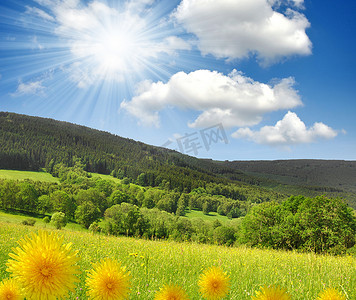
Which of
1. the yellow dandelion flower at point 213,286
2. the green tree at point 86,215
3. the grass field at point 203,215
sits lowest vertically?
the grass field at point 203,215

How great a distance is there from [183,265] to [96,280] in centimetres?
463

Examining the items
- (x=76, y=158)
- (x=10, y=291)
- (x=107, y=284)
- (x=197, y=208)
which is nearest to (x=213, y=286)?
→ (x=107, y=284)

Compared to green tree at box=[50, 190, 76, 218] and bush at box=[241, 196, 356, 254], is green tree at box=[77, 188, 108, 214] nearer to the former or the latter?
green tree at box=[50, 190, 76, 218]

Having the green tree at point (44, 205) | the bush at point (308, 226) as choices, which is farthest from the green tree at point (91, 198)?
the bush at point (308, 226)

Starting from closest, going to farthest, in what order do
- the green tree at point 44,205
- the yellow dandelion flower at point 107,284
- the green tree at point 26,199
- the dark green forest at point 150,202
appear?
1. the yellow dandelion flower at point 107,284
2. the dark green forest at point 150,202
3. the green tree at point 26,199
4. the green tree at point 44,205

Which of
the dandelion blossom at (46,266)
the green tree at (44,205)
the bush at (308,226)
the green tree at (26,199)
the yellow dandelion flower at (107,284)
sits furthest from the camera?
the green tree at (44,205)

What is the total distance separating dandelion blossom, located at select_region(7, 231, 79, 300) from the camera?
0.93 meters

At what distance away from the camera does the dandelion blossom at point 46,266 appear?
934 mm

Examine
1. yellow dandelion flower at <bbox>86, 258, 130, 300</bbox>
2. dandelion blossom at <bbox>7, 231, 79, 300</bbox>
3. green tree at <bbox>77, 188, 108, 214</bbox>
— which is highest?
dandelion blossom at <bbox>7, 231, 79, 300</bbox>

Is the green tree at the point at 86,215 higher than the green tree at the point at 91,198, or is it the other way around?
the green tree at the point at 91,198

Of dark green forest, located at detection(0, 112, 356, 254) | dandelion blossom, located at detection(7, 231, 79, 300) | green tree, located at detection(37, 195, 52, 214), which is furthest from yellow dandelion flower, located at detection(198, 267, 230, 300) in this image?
green tree, located at detection(37, 195, 52, 214)

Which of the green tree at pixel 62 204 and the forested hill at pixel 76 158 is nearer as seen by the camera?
the green tree at pixel 62 204

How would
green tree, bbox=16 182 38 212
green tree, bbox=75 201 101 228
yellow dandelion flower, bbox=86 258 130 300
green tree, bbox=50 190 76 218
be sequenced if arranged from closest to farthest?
yellow dandelion flower, bbox=86 258 130 300
green tree, bbox=75 201 101 228
green tree, bbox=16 182 38 212
green tree, bbox=50 190 76 218

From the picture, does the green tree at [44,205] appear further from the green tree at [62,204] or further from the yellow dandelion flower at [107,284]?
the yellow dandelion flower at [107,284]
